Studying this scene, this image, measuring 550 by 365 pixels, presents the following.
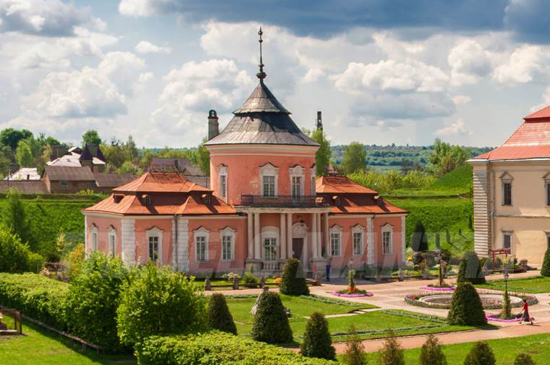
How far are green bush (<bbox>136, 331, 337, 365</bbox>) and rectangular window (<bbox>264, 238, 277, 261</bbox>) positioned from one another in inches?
971

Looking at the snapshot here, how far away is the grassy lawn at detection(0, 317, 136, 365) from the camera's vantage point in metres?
26.2

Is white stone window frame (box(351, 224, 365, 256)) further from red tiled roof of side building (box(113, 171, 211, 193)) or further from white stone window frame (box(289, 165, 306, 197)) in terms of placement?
red tiled roof of side building (box(113, 171, 211, 193))

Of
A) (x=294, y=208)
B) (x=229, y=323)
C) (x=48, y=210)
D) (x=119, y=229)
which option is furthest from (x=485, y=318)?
(x=48, y=210)

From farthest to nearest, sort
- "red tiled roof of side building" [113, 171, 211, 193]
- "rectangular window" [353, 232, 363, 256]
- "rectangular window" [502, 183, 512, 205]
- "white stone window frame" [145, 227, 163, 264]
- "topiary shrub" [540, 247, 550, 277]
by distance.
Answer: "rectangular window" [502, 183, 512, 205] < "rectangular window" [353, 232, 363, 256] < "topiary shrub" [540, 247, 550, 277] < "red tiled roof of side building" [113, 171, 211, 193] < "white stone window frame" [145, 227, 163, 264]

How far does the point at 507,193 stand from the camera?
55.4m

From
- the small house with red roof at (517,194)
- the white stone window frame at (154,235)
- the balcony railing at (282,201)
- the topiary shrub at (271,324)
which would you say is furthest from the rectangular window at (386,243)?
the topiary shrub at (271,324)

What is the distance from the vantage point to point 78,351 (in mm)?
27766

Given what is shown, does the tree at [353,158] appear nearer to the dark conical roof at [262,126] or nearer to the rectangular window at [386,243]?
the rectangular window at [386,243]

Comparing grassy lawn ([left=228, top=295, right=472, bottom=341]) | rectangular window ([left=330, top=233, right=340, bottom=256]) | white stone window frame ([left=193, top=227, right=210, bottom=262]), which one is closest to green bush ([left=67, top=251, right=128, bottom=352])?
grassy lawn ([left=228, top=295, right=472, bottom=341])

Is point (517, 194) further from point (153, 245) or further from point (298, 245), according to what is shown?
point (153, 245)

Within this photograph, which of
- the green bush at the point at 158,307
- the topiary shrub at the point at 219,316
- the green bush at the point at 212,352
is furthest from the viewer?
the topiary shrub at the point at 219,316

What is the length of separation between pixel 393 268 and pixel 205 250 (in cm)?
1143

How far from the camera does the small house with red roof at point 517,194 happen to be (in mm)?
53500

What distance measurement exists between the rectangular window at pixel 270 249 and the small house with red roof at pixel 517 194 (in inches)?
537
